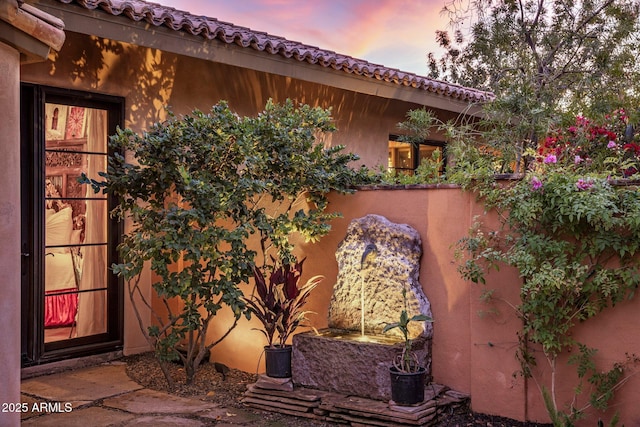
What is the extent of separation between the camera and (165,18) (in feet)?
20.3

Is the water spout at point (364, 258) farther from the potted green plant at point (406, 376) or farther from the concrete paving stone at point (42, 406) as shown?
the concrete paving stone at point (42, 406)

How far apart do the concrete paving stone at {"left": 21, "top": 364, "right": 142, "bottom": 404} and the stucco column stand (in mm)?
1690

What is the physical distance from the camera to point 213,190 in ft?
17.5

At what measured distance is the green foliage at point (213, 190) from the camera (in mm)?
5359

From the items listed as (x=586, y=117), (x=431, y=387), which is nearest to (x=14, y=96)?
(x=431, y=387)

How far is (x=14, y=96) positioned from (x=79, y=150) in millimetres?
2901

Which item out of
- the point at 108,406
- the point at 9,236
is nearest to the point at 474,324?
the point at 108,406

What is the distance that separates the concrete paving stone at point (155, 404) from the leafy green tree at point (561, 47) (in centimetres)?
446

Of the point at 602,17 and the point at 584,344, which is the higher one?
the point at 602,17

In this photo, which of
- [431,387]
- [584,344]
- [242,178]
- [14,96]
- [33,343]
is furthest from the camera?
[33,343]

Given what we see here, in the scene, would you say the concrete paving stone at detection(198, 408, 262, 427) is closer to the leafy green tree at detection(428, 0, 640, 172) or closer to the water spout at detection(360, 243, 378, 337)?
the water spout at detection(360, 243, 378, 337)

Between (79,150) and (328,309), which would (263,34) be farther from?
(328,309)

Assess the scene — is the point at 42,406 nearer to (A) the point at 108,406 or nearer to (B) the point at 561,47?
(A) the point at 108,406

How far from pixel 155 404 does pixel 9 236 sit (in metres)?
2.14
